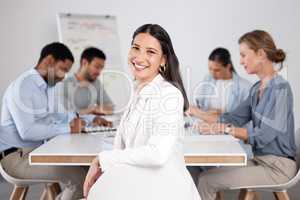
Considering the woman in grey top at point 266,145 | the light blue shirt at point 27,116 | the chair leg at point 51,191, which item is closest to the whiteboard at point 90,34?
the light blue shirt at point 27,116

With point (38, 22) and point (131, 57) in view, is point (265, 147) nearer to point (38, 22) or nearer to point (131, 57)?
point (131, 57)

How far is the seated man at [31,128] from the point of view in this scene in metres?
2.44

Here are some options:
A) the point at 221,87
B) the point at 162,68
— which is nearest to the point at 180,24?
the point at 221,87

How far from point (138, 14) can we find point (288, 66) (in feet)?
5.85

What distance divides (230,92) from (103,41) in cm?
153

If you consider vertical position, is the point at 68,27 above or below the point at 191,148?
above

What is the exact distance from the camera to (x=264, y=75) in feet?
8.98

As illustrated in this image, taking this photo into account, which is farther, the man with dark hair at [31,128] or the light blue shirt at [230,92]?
the light blue shirt at [230,92]

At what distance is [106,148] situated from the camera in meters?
2.23

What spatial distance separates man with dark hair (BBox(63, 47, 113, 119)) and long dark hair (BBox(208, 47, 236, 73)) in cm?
123

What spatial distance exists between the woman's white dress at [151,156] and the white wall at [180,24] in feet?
10.7

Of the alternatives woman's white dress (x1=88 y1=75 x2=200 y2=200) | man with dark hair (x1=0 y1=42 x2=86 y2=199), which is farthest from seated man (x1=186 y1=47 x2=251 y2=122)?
woman's white dress (x1=88 y1=75 x2=200 y2=200)

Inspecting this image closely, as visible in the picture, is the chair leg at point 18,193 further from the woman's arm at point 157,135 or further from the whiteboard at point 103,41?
the whiteboard at point 103,41

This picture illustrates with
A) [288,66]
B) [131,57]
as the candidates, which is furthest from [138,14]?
[131,57]
